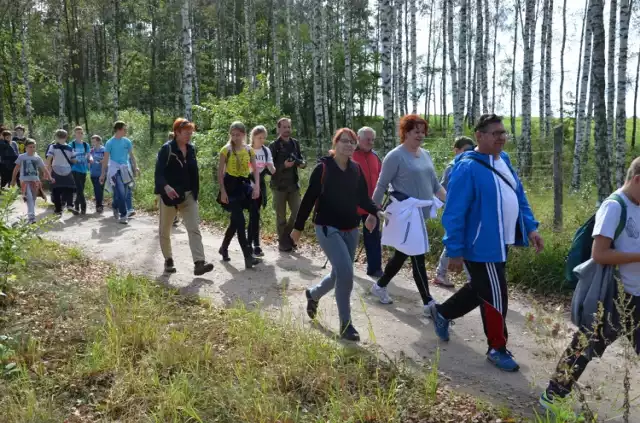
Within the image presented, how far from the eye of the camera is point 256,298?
6.36m

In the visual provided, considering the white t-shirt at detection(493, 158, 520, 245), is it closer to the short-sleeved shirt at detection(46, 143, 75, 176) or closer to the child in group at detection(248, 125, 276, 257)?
the child in group at detection(248, 125, 276, 257)

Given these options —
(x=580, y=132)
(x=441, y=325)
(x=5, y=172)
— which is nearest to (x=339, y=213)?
(x=441, y=325)

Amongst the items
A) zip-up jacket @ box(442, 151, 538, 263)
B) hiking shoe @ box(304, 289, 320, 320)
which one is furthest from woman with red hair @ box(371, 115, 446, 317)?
zip-up jacket @ box(442, 151, 538, 263)

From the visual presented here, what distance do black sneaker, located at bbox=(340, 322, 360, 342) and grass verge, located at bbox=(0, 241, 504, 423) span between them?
0.80ft

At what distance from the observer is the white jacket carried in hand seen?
5.64m

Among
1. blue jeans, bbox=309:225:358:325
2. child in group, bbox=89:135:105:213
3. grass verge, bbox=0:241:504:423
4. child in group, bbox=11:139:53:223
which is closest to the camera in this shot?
grass verge, bbox=0:241:504:423

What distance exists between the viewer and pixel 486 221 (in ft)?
13.7

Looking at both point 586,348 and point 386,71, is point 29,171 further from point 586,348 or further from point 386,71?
point 586,348

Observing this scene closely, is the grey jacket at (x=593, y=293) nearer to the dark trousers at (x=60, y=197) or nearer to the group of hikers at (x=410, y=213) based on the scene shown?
the group of hikers at (x=410, y=213)

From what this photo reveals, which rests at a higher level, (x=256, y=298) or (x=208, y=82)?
(x=208, y=82)

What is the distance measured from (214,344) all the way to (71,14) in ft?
103

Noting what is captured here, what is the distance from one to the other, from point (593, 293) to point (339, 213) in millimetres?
2343

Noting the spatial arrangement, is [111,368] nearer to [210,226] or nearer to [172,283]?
[172,283]

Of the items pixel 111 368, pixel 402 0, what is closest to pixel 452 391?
pixel 111 368
